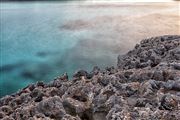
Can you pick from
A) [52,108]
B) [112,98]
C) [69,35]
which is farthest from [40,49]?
[112,98]

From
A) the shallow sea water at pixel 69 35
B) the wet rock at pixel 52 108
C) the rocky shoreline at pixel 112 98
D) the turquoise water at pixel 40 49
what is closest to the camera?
the rocky shoreline at pixel 112 98

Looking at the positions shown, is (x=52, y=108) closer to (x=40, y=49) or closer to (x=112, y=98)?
(x=112, y=98)

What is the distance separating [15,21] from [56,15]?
3.27 metres

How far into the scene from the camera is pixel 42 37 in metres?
23.5

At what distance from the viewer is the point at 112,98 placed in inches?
270

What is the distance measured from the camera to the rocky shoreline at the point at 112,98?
20.9 ft

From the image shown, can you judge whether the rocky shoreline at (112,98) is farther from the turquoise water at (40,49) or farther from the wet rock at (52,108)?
the turquoise water at (40,49)

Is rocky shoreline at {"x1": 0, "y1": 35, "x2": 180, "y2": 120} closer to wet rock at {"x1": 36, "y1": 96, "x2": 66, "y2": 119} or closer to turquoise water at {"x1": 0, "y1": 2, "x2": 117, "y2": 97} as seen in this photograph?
wet rock at {"x1": 36, "y1": 96, "x2": 66, "y2": 119}

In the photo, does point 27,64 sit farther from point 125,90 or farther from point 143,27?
point 125,90

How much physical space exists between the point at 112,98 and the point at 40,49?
1515 centimetres

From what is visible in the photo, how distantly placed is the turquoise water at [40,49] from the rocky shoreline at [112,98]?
27.4 feet

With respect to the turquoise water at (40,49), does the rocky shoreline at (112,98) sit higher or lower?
Answer: higher

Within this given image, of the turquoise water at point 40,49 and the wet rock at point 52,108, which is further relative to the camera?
the turquoise water at point 40,49

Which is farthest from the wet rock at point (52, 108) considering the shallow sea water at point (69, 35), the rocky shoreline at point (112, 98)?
the shallow sea water at point (69, 35)
